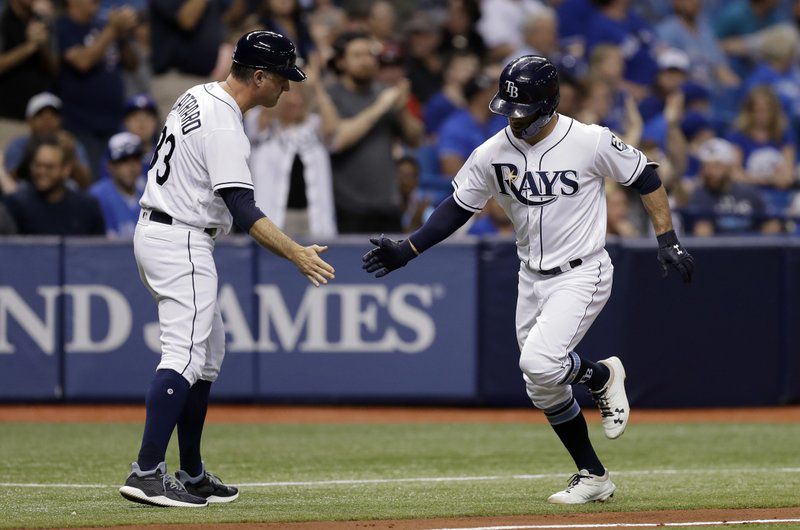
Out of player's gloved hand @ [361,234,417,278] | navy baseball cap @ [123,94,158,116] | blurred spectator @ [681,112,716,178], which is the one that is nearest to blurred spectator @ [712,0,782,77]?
blurred spectator @ [681,112,716,178]

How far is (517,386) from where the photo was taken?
10.8 m

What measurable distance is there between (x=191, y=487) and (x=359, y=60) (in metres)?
5.69

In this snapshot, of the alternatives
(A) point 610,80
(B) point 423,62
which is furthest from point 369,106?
(A) point 610,80

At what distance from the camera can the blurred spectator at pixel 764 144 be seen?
14.1 metres

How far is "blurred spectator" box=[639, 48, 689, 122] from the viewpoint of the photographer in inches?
567

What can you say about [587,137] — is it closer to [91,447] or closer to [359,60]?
[91,447]

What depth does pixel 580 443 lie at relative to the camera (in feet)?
21.1

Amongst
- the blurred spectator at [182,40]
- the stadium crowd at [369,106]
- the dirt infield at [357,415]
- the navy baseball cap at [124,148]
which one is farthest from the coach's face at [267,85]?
the blurred spectator at [182,40]

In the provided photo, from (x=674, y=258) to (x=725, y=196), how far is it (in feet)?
21.3

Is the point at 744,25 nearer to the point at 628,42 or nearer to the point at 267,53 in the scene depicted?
the point at 628,42

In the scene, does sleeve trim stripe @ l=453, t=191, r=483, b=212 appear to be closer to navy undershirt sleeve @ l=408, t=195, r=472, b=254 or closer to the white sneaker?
navy undershirt sleeve @ l=408, t=195, r=472, b=254

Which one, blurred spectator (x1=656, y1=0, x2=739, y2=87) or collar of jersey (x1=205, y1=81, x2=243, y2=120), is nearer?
collar of jersey (x1=205, y1=81, x2=243, y2=120)

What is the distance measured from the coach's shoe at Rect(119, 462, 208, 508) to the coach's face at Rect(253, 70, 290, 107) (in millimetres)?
1753

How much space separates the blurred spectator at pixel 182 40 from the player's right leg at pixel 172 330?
22.0ft
